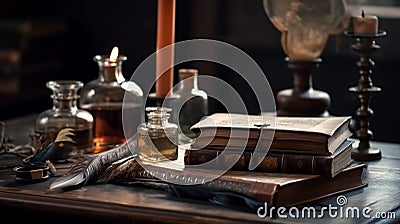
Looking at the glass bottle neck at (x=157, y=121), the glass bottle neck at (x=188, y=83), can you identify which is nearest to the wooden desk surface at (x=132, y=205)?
the glass bottle neck at (x=157, y=121)

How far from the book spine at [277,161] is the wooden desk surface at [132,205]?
0.05 meters

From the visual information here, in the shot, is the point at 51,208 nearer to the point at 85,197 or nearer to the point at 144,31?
the point at 85,197

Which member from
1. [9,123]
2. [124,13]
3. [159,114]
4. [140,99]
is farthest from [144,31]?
[159,114]

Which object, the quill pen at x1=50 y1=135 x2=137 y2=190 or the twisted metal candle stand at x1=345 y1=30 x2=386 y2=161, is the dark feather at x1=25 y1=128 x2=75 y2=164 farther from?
the twisted metal candle stand at x1=345 y1=30 x2=386 y2=161

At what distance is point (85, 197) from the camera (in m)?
1.50

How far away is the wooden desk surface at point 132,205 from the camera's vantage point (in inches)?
55.2

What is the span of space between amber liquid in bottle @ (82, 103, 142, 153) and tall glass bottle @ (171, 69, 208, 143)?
0.25 ft

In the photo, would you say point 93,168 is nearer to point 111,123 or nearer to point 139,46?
point 111,123

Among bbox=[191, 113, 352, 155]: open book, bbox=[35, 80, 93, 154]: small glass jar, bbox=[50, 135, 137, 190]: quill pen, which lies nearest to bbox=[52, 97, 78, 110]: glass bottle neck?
bbox=[35, 80, 93, 154]: small glass jar

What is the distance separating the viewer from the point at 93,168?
1600 mm

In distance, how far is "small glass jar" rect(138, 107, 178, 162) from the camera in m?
1.63

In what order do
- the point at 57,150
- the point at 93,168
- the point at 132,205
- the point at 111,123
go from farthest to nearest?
1. the point at 111,123
2. the point at 57,150
3. the point at 93,168
4. the point at 132,205

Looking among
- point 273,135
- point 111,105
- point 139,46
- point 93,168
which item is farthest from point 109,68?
point 139,46

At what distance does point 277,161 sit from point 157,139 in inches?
8.7
